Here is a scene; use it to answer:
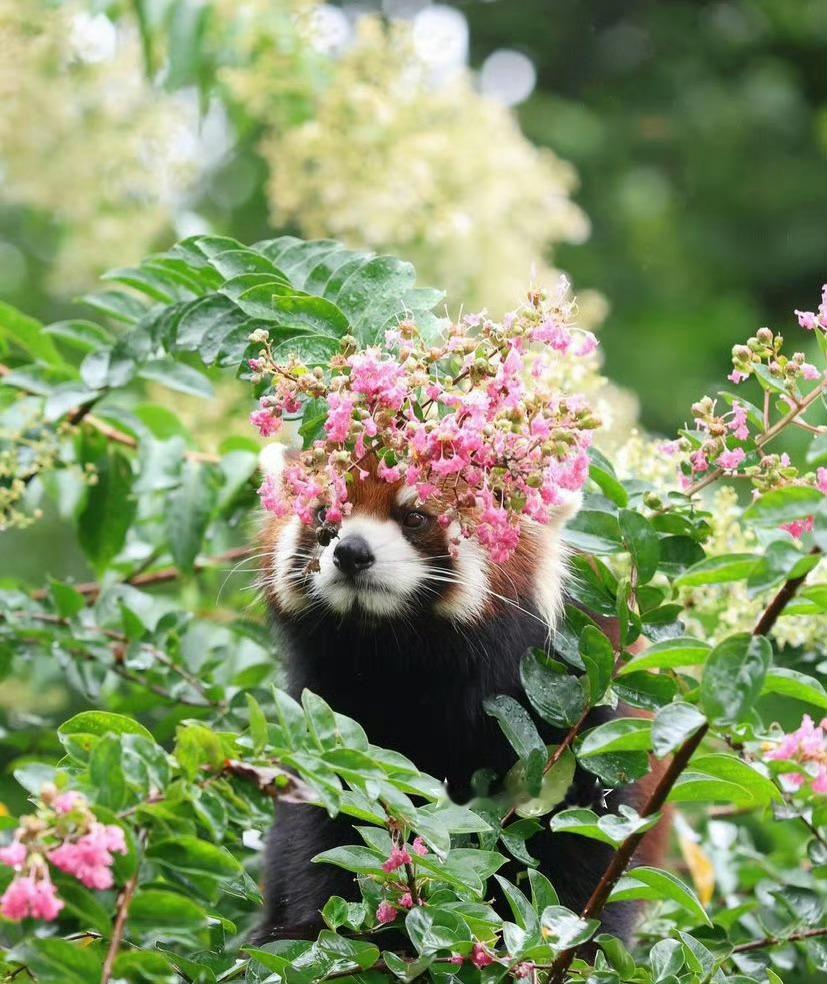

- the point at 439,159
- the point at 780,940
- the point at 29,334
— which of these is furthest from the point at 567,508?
the point at 439,159

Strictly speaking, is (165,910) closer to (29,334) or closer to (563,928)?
(563,928)

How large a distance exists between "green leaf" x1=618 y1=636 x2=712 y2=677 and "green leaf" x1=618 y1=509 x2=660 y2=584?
0.57ft

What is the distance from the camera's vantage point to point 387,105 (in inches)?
152

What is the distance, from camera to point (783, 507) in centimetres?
129

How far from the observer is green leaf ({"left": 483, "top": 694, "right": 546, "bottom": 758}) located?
1654mm

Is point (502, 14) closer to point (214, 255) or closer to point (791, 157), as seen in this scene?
point (791, 157)

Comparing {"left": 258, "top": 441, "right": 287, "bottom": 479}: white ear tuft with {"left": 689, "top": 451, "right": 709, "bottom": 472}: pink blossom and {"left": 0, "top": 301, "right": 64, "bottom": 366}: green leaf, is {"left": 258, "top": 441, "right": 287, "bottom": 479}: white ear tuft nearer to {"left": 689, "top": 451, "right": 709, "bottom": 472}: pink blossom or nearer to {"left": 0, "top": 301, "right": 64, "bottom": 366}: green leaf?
{"left": 0, "top": 301, "right": 64, "bottom": 366}: green leaf

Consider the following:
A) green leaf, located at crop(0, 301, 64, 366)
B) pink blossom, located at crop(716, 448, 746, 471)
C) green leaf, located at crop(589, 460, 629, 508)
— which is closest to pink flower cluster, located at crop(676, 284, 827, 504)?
pink blossom, located at crop(716, 448, 746, 471)

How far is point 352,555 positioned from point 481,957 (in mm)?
665

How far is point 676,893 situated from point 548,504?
A: 432 mm

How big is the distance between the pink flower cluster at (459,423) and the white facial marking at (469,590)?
53 centimetres

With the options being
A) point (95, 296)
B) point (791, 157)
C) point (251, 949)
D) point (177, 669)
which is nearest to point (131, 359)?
point (95, 296)

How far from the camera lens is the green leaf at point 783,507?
1.29 metres

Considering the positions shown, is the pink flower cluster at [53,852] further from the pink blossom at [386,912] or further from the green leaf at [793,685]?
the green leaf at [793,685]
